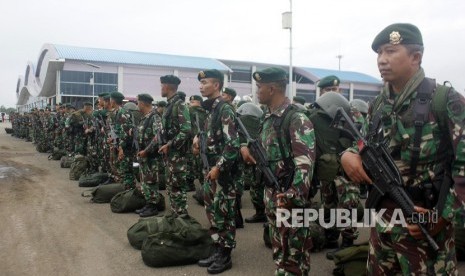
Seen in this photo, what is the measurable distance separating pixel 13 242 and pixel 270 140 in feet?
12.4

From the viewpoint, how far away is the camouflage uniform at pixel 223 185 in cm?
374

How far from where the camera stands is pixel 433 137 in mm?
1875

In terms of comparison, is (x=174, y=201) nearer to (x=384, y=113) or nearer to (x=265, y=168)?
(x=265, y=168)

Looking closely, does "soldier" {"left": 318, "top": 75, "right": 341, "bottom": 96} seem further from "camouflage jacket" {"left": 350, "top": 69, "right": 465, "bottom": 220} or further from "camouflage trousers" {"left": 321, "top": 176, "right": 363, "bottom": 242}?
"camouflage jacket" {"left": 350, "top": 69, "right": 465, "bottom": 220}

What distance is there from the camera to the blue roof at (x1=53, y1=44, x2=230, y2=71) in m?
30.2

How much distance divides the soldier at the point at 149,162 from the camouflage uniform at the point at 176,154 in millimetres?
491

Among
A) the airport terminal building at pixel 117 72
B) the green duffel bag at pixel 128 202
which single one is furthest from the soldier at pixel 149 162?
the airport terminal building at pixel 117 72

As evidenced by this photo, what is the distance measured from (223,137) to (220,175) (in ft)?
1.37

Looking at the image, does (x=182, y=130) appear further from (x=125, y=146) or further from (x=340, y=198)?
(x=125, y=146)

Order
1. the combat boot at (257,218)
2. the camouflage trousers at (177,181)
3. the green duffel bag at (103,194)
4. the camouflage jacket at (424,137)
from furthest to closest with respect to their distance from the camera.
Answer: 1. the green duffel bag at (103,194)
2. the combat boot at (257,218)
3. the camouflage trousers at (177,181)
4. the camouflage jacket at (424,137)

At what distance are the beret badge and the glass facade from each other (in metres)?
30.0

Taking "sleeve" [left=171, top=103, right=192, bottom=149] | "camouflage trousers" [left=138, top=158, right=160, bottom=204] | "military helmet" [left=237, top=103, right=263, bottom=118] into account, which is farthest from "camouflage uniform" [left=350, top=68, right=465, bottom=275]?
"camouflage trousers" [left=138, top=158, right=160, bottom=204]

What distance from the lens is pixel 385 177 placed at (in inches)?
77.2

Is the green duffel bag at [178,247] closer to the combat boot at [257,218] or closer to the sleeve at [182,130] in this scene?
the sleeve at [182,130]
